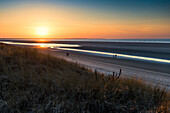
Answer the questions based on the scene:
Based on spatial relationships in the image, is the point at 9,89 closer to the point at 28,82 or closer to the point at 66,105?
the point at 28,82

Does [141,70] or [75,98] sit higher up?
[75,98]

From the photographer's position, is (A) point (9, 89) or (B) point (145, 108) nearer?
(B) point (145, 108)

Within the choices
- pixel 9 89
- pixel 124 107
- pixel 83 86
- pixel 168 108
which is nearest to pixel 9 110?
pixel 9 89

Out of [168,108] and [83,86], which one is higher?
[83,86]

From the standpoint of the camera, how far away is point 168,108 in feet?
9.97

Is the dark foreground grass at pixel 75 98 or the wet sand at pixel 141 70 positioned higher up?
the dark foreground grass at pixel 75 98

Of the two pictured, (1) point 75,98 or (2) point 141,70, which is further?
(2) point 141,70

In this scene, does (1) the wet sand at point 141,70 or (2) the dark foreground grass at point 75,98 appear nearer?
(2) the dark foreground grass at point 75,98

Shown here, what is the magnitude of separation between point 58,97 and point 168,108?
2.49 m

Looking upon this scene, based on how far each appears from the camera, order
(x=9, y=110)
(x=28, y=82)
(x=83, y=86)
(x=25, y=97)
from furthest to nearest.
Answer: (x=28, y=82), (x=83, y=86), (x=25, y=97), (x=9, y=110)

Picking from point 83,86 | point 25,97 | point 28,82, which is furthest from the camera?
point 28,82

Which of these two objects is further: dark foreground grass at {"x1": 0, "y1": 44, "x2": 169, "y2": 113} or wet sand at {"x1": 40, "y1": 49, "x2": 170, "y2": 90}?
wet sand at {"x1": 40, "y1": 49, "x2": 170, "y2": 90}

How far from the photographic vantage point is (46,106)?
2971 millimetres

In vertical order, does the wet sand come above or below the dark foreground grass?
below
